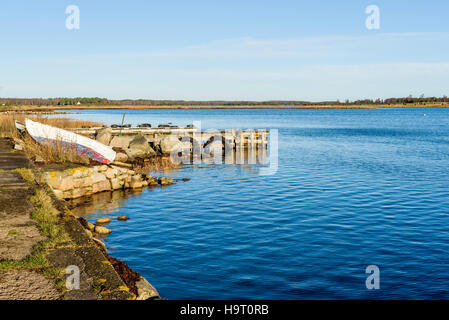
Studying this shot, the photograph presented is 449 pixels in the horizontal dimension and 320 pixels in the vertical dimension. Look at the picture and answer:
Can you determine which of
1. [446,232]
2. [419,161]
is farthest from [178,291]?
[419,161]

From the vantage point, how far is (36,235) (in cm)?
816

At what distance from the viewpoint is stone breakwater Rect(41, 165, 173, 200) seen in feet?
55.8

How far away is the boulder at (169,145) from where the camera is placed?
3262 centimetres

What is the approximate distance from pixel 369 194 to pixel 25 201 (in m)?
15.4

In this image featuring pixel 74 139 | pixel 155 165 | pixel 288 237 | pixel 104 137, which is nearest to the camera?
pixel 288 237

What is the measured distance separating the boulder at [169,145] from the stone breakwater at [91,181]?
10.4 m

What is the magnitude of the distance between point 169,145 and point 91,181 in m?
14.4

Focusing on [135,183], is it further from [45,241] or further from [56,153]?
[45,241]

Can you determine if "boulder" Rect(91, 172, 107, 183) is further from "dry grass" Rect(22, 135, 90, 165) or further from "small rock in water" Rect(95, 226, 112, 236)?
"small rock in water" Rect(95, 226, 112, 236)

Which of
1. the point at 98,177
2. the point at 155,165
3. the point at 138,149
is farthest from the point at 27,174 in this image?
the point at 138,149

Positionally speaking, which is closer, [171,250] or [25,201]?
[25,201]

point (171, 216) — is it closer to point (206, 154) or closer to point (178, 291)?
point (178, 291)

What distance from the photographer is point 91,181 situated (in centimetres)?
1869

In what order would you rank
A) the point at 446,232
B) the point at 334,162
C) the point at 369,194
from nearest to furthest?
1. the point at 446,232
2. the point at 369,194
3. the point at 334,162
